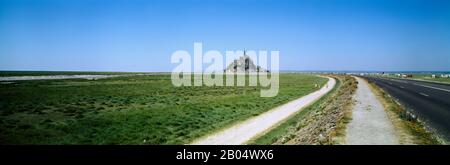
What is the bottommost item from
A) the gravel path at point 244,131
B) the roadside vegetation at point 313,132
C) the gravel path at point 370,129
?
the gravel path at point 244,131

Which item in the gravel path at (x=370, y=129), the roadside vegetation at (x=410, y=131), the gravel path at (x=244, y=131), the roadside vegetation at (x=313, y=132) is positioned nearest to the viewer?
the roadside vegetation at (x=410, y=131)

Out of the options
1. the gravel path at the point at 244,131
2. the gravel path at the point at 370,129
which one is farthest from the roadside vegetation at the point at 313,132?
the gravel path at the point at 244,131

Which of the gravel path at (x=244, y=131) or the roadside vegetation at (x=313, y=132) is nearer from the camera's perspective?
the roadside vegetation at (x=313, y=132)

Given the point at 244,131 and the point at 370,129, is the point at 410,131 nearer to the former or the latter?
the point at 370,129

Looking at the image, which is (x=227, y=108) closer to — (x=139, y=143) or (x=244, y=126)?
(x=244, y=126)

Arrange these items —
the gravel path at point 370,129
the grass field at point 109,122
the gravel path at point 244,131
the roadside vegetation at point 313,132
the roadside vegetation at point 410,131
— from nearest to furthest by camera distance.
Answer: the roadside vegetation at point 410,131 → the gravel path at point 370,129 → the roadside vegetation at point 313,132 → the gravel path at point 244,131 → the grass field at point 109,122

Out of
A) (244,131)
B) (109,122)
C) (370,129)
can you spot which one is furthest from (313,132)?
(109,122)

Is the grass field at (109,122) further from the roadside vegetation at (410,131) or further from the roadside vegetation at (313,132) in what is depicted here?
the roadside vegetation at (410,131)

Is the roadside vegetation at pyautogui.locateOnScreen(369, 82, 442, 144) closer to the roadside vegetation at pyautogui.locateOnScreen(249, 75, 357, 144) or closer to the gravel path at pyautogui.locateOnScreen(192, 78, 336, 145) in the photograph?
the roadside vegetation at pyautogui.locateOnScreen(249, 75, 357, 144)
